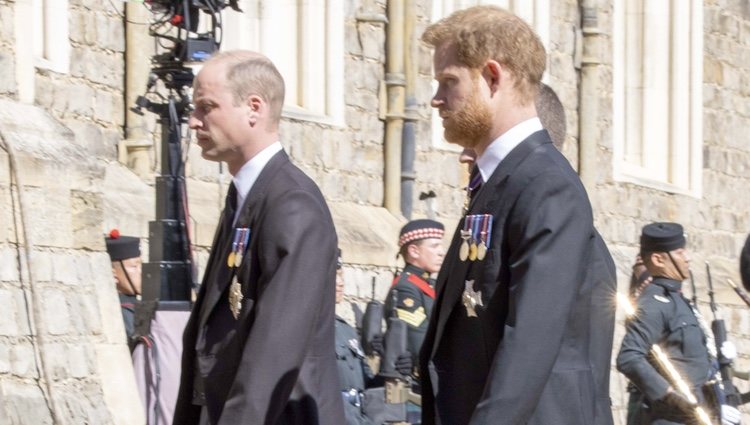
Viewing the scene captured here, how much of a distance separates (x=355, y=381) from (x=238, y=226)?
14.1ft

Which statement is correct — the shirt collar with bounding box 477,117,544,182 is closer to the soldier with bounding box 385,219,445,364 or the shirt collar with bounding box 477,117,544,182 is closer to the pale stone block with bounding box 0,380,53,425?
the pale stone block with bounding box 0,380,53,425

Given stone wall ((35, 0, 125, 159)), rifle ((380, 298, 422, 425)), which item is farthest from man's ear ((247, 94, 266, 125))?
stone wall ((35, 0, 125, 159))

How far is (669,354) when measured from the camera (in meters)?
9.74

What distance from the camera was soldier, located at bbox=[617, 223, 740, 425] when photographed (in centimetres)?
948

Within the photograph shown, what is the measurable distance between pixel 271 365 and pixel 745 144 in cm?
1626

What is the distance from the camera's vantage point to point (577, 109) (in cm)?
1709

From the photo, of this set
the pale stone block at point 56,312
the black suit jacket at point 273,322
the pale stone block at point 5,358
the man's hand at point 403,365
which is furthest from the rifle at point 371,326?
the black suit jacket at point 273,322

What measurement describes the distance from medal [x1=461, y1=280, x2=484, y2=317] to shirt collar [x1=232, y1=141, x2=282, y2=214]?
0.95 metres

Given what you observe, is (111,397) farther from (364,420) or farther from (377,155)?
(377,155)

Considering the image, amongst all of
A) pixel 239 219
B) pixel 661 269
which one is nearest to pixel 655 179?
pixel 661 269

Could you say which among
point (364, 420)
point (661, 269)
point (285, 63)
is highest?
point (285, 63)

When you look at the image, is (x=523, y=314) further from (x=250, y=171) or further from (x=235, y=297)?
(x=250, y=171)

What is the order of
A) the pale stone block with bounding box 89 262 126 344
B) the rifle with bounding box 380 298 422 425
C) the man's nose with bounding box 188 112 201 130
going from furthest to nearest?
the rifle with bounding box 380 298 422 425
the pale stone block with bounding box 89 262 126 344
the man's nose with bounding box 188 112 201 130

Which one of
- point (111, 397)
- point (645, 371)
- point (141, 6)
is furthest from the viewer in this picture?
point (141, 6)
